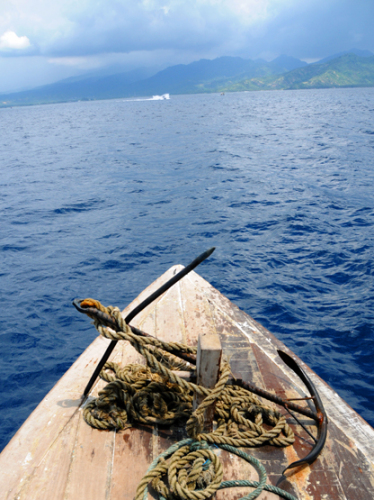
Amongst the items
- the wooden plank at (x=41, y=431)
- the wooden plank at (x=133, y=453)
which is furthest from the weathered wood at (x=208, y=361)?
the wooden plank at (x=41, y=431)

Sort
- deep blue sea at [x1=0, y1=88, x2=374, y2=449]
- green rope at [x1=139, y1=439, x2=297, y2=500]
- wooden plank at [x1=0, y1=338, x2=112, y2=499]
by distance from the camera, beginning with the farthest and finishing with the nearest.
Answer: deep blue sea at [x1=0, y1=88, x2=374, y2=449], wooden plank at [x1=0, y1=338, x2=112, y2=499], green rope at [x1=139, y1=439, x2=297, y2=500]

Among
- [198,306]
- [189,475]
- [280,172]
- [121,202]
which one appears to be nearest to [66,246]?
[121,202]

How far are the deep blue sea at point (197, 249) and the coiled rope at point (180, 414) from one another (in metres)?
2.99

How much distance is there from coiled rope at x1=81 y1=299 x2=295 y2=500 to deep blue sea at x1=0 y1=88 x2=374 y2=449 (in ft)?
9.81

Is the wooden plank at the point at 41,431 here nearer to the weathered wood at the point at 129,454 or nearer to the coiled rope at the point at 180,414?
the weathered wood at the point at 129,454

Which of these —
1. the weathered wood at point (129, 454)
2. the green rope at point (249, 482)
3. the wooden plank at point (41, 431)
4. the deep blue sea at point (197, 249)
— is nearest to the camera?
the green rope at point (249, 482)

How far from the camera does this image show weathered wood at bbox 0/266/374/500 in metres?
3.02

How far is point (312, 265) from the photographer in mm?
10008

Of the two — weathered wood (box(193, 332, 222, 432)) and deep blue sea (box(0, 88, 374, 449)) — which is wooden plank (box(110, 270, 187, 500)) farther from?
deep blue sea (box(0, 88, 374, 449))

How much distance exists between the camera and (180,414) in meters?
3.59

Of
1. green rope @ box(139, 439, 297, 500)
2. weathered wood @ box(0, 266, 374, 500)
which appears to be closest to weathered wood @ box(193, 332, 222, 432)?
green rope @ box(139, 439, 297, 500)

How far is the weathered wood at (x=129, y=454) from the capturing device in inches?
119

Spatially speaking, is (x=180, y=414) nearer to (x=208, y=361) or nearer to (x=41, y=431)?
(x=208, y=361)

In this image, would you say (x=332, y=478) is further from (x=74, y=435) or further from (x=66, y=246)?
(x=66, y=246)
